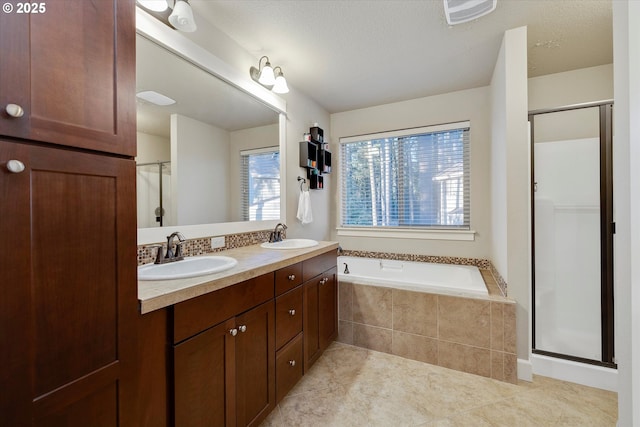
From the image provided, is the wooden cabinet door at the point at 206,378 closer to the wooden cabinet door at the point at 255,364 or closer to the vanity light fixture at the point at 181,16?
the wooden cabinet door at the point at 255,364

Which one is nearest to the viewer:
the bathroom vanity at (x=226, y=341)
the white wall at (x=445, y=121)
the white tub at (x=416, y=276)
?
the bathroom vanity at (x=226, y=341)

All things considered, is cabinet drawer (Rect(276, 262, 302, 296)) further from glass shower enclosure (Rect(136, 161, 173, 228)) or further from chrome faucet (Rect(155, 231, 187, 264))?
glass shower enclosure (Rect(136, 161, 173, 228))

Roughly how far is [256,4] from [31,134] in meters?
1.54

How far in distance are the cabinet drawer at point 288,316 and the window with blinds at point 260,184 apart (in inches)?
32.2

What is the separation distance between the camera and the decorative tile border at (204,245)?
Result: 139 centimetres

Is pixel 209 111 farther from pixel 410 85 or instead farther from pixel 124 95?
pixel 410 85

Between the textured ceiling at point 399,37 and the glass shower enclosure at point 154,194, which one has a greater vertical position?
the textured ceiling at point 399,37

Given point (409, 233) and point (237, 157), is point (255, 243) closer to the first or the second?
point (237, 157)

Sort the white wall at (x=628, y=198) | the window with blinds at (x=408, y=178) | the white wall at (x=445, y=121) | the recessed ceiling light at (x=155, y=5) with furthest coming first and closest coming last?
1. the window with blinds at (x=408, y=178)
2. the white wall at (x=445, y=121)
3. the recessed ceiling light at (x=155, y=5)
4. the white wall at (x=628, y=198)

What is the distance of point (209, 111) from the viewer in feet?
6.03

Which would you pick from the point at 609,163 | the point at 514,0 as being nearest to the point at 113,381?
the point at 514,0

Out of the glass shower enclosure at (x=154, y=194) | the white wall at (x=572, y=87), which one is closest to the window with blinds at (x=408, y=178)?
the white wall at (x=572, y=87)

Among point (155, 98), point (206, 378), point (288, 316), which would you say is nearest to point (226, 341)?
point (206, 378)

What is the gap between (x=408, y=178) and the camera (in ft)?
10.5
